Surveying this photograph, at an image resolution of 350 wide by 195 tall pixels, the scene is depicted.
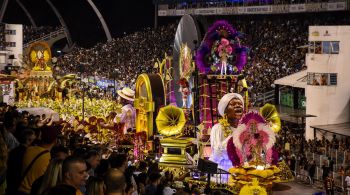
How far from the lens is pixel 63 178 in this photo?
5.70 m

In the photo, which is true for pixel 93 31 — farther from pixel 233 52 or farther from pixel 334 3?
pixel 233 52

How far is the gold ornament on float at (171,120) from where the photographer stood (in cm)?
1786

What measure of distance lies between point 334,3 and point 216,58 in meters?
20.8

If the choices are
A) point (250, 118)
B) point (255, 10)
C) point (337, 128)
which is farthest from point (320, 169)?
point (255, 10)

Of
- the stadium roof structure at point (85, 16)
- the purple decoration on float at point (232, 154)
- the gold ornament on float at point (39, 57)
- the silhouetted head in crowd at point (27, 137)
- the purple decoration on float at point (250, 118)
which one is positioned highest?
the stadium roof structure at point (85, 16)

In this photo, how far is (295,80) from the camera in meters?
32.6

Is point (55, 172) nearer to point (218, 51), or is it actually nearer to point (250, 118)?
point (250, 118)

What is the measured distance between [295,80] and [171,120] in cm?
1589

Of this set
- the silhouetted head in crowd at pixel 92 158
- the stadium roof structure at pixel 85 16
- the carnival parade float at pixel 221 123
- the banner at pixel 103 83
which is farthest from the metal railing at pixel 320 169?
the stadium roof structure at pixel 85 16

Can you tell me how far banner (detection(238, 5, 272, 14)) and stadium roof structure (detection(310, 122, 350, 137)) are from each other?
54.5 ft

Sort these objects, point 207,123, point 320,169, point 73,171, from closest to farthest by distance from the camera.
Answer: point 73,171 < point 207,123 < point 320,169

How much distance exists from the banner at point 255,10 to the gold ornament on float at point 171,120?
86.3 feet

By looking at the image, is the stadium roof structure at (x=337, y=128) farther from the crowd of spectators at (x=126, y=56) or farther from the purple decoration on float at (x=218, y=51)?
the crowd of spectators at (x=126, y=56)

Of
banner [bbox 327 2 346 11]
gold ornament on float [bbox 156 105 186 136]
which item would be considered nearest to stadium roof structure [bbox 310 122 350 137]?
gold ornament on float [bbox 156 105 186 136]
